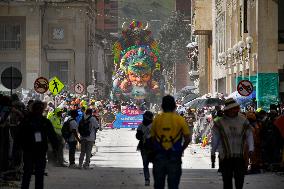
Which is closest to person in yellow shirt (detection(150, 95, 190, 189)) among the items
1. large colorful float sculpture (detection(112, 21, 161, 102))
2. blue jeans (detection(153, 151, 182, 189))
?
blue jeans (detection(153, 151, 182, 189))

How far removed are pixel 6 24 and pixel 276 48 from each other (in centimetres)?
4551

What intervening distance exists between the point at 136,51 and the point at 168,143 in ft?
364

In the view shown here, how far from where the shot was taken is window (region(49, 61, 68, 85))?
300 ft

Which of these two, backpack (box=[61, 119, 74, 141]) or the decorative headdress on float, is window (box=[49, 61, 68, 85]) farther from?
backpack (box=[61, 119, 74, 141])

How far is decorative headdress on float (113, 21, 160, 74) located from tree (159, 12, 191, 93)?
1003 centimetres

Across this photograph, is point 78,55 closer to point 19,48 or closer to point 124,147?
point 19,48

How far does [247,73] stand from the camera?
55.3 metres

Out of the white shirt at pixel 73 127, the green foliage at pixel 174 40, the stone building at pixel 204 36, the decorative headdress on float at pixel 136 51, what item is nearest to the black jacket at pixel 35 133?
the white shirt at pixel 73 127

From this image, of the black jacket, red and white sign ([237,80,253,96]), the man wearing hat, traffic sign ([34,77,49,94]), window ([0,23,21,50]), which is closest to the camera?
the man wearing hat

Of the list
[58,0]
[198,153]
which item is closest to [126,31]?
[58,0]

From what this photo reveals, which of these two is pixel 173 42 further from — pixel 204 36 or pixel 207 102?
pixel 207 102

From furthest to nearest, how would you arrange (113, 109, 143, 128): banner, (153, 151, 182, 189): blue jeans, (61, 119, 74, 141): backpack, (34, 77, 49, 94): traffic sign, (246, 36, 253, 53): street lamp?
1. (113, 109, 143, 128): banner
2. (246, 36, 253, 53): street lamp
3. (34, 77, 49, 94): traffic sign
4. (61, 119, 74, 141): backpack
5. (153, 151, 182, 189): blue jeans

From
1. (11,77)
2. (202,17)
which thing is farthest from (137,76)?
(11,77)

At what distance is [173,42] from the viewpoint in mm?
159375
